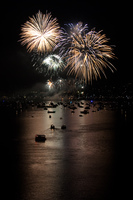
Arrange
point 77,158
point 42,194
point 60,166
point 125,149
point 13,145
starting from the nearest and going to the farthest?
point 42,194, point 60,166, point 77,158, point 125,149, point 13,145

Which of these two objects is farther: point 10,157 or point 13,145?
point 13,145

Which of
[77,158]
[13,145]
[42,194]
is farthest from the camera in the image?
[13,145]

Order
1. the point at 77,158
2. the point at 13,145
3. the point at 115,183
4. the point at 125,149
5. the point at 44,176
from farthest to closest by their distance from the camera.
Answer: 1. the point at 13,145
2. the point at 125,149
3. the point at 77,158
4. the point at 44,176
5. the point at 115,183

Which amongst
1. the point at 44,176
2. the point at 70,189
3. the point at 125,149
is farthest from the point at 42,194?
the point at 125,149

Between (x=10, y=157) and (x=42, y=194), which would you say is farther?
(x=10, y=157)

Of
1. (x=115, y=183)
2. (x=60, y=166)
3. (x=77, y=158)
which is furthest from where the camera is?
(x=77, y=158)

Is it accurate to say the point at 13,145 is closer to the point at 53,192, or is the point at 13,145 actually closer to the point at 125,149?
the point at 125,149

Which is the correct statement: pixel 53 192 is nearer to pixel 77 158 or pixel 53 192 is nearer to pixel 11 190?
pixel 11 190

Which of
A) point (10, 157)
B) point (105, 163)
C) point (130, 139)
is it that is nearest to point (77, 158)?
point (105, 163)
